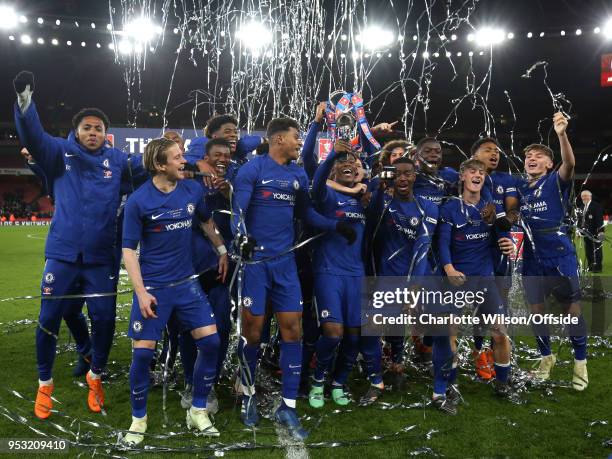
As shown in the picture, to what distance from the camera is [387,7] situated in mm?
19469

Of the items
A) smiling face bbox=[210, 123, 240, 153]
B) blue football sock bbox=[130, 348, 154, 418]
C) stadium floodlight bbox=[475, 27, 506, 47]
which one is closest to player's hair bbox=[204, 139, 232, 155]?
smiling face bbox=[210, 123, 240, 153]

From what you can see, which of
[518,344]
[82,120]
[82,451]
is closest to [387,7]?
[518,344]

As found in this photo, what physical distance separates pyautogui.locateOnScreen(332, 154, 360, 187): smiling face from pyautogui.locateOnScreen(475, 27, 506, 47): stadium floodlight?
19748 mm

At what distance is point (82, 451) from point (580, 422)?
3362 millimetres

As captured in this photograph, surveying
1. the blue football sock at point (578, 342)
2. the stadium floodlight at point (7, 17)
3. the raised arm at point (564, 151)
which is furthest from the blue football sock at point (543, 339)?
the stadium floodlight at point (7, 17)

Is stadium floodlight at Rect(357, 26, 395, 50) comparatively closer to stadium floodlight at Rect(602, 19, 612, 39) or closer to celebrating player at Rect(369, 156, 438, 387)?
stadium floodlight at Rect(602, 19, 612, 39)

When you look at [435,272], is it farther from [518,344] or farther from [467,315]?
[518,344]

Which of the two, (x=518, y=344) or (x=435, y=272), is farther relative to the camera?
(x=518, y=344)

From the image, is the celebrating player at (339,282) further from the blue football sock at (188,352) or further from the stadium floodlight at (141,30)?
the stadium floodlight at (141,30)

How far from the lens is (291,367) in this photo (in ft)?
12.9

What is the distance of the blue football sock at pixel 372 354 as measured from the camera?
4.35m

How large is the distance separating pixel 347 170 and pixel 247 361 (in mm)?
1699

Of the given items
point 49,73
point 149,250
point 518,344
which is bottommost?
point 518,344

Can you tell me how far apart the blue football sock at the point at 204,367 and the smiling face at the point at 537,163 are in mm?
3289
